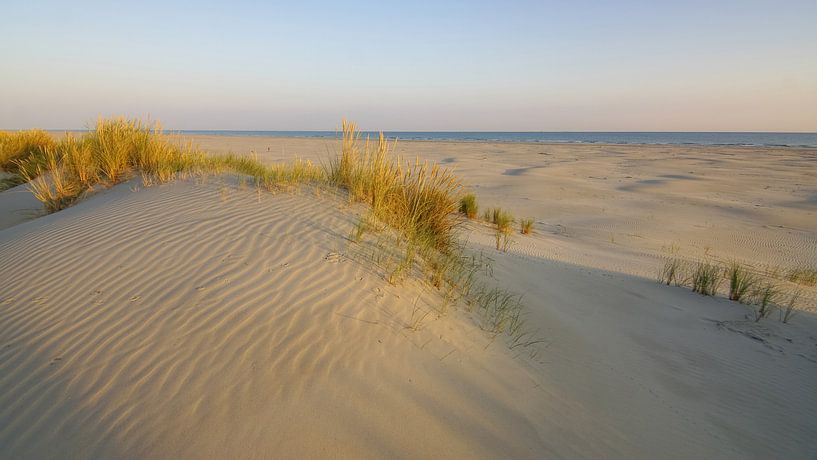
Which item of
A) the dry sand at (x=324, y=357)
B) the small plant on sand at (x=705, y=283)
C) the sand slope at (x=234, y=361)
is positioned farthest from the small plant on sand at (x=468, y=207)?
the sand slope at (x=234, y=361)

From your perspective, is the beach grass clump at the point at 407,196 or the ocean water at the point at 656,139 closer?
the beach grass clump at the point at 407,196

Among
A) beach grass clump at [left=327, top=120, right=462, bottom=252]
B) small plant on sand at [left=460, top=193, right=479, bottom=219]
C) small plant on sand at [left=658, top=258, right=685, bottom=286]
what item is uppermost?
beach grass clump at [left=327, top=120, right=462, bottom=252]

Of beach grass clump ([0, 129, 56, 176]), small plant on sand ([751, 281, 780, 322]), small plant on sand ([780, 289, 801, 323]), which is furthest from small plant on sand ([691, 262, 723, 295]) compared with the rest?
beach grass clump ([0, 129, 56, 176])

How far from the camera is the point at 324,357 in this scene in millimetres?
2463

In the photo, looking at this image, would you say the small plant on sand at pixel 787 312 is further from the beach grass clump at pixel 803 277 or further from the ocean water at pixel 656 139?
the ocean water at pixel 656 139

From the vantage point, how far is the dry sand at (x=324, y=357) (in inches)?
79.7

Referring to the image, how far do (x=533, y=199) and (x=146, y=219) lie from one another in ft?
30.4

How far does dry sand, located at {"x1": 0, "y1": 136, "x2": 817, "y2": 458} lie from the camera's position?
2.02 m

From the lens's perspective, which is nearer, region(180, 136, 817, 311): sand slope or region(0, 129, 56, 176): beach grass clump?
region(180, 136, 817, 311): sand slope

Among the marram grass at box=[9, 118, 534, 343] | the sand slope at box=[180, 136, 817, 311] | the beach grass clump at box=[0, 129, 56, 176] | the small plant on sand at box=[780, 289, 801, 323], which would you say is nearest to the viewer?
the marram grass at box=[9, 118, 534, 343]

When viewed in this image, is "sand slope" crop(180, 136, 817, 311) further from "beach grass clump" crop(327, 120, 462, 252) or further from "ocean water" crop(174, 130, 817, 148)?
"ocean water" crop(174, 130, 817, 148)

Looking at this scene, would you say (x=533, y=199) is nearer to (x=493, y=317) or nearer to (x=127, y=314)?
(x=493, y=317)

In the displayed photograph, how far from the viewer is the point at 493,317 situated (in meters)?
3.34

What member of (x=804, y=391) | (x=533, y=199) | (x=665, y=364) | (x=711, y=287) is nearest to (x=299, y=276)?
(x=665, y=364)
